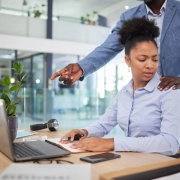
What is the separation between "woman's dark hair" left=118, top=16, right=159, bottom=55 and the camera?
→ 154 centimetres

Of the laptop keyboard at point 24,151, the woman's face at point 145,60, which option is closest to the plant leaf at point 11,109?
the laptop keyboard at point 24,151

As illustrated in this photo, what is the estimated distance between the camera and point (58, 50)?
657 cm

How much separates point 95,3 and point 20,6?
189 centimetres

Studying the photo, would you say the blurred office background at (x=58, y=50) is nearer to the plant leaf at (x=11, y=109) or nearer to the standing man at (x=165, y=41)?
the standing man at (x=165, y=41)

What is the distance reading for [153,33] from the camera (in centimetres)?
157

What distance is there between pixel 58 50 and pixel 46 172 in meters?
6.06

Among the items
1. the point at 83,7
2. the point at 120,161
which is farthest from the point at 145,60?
the point at 83,7

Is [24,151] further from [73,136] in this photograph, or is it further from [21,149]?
[73,136]

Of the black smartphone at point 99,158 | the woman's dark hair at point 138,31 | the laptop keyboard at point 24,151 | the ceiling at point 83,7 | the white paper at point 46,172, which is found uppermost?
the ceiling at point 83,7

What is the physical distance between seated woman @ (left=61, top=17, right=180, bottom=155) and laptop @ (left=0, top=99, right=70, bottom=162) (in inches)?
5.6

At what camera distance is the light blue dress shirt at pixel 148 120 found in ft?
3.93

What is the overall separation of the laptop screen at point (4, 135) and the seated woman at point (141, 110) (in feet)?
0.96

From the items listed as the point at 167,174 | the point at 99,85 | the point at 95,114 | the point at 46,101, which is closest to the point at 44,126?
the point at 167,174

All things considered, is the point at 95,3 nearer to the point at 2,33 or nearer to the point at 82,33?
the point at 82,33
